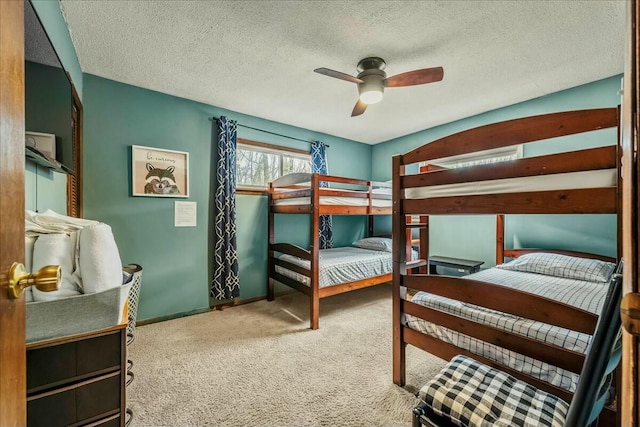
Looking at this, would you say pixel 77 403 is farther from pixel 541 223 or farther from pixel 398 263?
pixel 541 223

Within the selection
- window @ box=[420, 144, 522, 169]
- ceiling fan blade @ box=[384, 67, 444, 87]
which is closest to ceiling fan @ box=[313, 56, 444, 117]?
ceiling fan blade @ box=[384, 67, 444, 87]

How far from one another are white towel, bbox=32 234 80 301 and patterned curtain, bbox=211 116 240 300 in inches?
89.2

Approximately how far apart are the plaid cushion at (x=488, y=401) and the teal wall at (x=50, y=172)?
2.15 meters

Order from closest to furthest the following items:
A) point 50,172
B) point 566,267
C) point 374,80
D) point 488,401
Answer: point 488,401 → point 50,172 → point 374,80 → point 566,267

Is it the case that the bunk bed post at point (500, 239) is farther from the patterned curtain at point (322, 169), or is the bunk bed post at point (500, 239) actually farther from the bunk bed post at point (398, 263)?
the patterned curtain at point (322, 169)

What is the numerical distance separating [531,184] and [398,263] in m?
0.88

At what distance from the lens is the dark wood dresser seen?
0.86 meters

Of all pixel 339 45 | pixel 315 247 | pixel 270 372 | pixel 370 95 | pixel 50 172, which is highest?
pixel 339 45

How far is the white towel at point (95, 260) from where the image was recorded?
3.05ft

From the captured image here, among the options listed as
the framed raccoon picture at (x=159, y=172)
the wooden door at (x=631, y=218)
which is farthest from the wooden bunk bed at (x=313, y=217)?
the wooden door at (x=631, y=218)

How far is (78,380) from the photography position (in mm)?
934

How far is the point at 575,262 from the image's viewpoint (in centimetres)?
237

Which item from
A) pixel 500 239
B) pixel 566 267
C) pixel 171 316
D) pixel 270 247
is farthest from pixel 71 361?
pixel 500 239

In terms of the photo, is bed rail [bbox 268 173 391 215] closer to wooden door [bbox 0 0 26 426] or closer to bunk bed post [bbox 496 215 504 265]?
bunk bed post [bbox 496 215 504 265]
